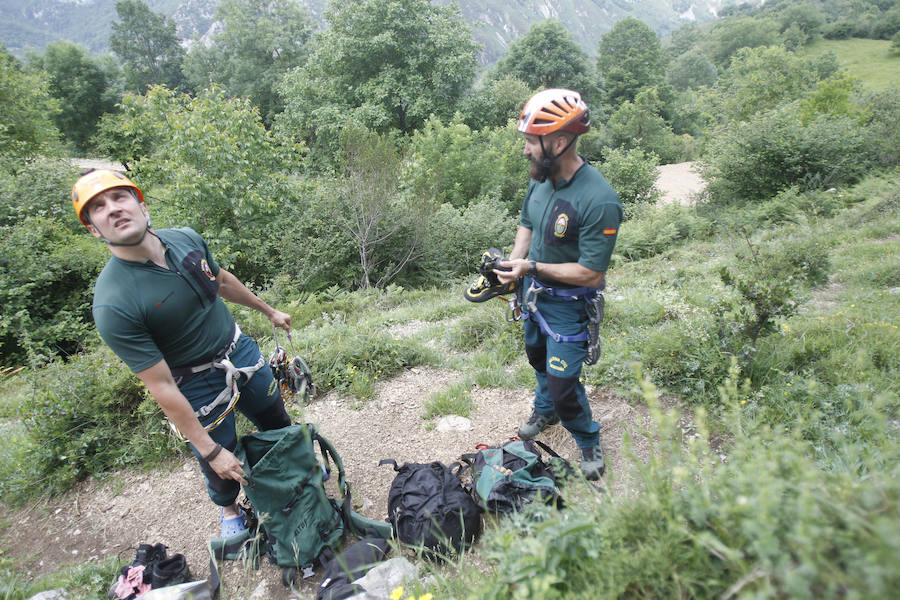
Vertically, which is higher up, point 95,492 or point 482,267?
point 482,267

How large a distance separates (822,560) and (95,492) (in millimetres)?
4945

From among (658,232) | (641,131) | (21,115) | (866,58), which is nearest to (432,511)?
(658,232)

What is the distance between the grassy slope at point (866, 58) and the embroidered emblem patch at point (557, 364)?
48.3m

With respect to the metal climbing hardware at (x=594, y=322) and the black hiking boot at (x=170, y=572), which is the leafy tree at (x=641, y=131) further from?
the black hiking boot at (x=170, y=572)

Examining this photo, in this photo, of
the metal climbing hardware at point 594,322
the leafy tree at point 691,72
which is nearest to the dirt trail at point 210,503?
the metal climbing hardware at point 594,322

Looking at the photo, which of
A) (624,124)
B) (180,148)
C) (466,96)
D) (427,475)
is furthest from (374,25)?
(427,475)

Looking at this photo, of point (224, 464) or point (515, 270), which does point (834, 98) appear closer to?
point (515, 270)

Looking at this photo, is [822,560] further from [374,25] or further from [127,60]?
[127,60]

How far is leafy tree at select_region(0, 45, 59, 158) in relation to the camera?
18328 millimetres

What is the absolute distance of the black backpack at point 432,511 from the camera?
2668 mm

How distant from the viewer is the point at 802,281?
600 cm

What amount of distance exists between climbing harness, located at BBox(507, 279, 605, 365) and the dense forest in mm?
558

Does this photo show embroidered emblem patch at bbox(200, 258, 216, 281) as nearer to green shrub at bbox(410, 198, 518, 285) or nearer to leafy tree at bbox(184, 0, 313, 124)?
green shrub at bbox(410, 198, 518, 285)

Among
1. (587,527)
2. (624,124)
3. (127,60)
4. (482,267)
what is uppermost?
(127,60)
